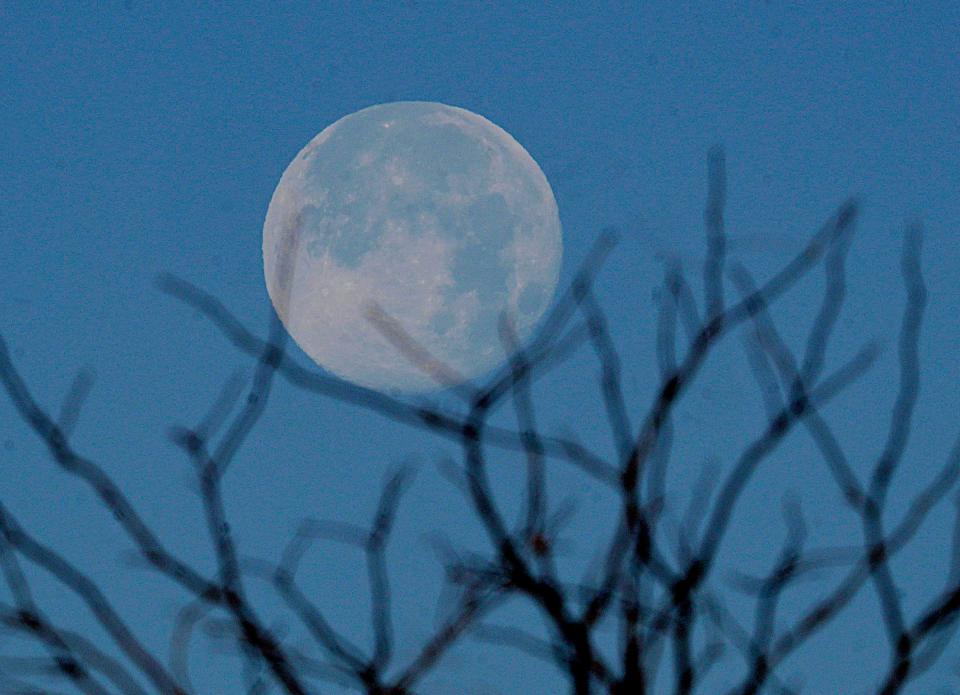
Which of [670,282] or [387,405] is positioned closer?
[387,405]

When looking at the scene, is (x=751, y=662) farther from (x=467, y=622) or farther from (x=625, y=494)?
(x=467, y=622)

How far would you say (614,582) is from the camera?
2.64 m

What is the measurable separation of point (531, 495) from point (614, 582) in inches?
10.0

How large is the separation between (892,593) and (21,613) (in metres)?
1.74

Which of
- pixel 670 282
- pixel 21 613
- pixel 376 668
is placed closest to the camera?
pixel 21 613

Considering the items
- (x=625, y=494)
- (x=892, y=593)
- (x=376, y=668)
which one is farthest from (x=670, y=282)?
(x=376, y=668)

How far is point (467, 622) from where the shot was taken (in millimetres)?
2623

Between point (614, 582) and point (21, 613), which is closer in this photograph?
point (21, 613)

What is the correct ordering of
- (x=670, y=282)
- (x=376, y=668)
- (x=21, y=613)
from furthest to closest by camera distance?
A: (x=670, y=282) < (x=376, y=668) < (x=21, y=613)

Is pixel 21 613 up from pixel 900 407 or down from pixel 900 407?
down

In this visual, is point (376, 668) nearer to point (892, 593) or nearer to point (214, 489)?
point (214, 489)

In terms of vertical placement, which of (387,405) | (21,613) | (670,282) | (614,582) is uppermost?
(670,282)

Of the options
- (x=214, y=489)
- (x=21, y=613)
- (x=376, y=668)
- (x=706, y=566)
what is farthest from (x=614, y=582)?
(x=21, y=613)

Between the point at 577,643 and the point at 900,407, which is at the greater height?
the point at 900,407
